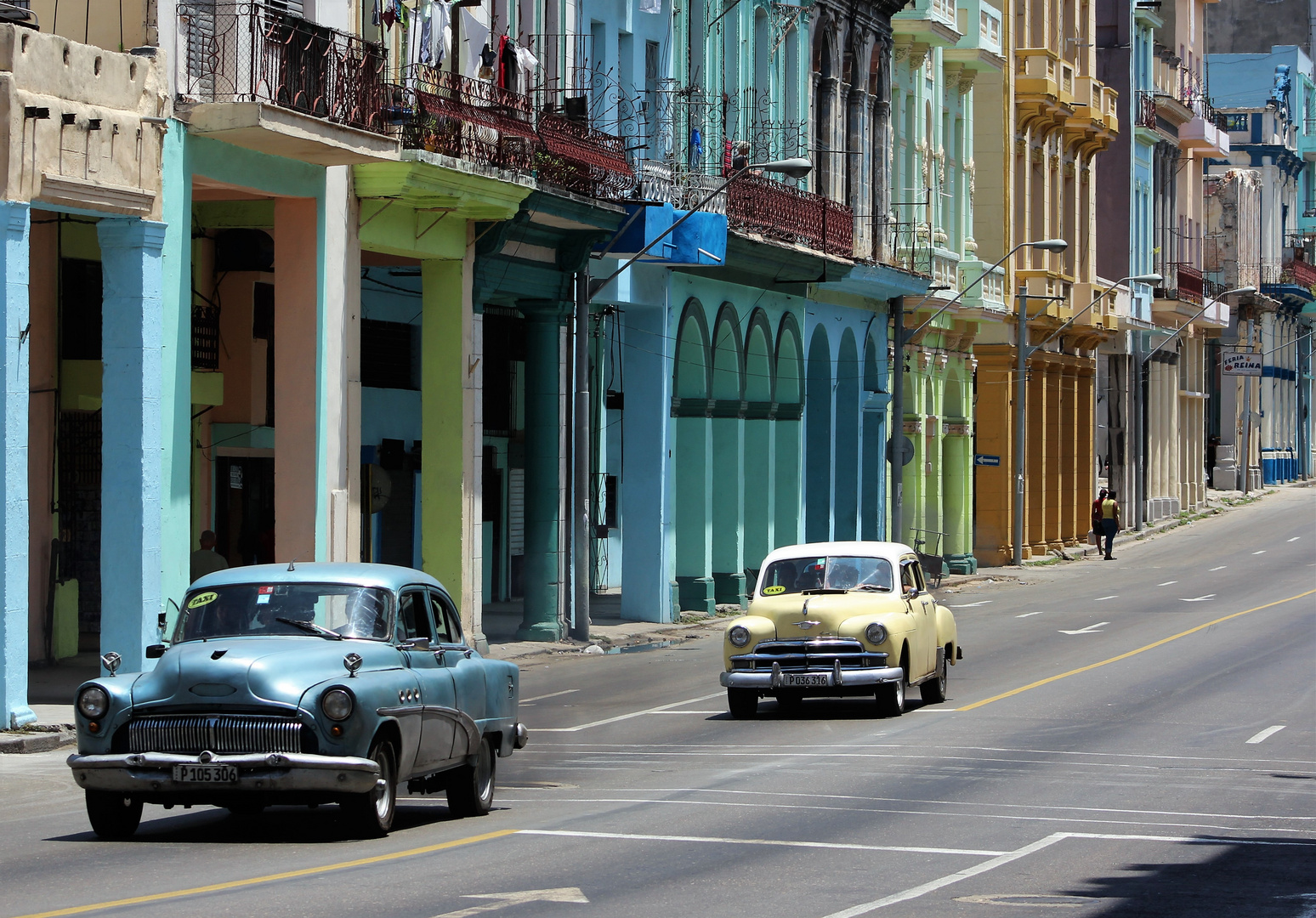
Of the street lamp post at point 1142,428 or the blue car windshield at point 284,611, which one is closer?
the blue car windshield at point 284,611

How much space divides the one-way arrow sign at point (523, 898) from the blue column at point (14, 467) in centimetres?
976

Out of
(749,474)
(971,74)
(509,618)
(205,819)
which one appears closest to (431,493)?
(509,618)

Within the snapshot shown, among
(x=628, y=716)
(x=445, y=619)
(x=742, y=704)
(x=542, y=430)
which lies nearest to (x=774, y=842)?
(x=445, y=619)

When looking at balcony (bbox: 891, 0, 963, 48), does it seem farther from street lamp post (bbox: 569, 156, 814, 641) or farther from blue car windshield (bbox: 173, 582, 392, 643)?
blue car windshield (bbox: 173, 582, 392, 643)

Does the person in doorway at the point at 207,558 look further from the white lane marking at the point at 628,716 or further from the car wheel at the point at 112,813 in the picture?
the car wheel at the point at 112,813

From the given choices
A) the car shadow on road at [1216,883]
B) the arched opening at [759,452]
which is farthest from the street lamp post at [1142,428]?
the car shadow on road at [1216,883]

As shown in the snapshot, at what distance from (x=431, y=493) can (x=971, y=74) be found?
28.3 metres

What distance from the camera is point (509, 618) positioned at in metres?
35.8

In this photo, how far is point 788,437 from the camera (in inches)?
1730

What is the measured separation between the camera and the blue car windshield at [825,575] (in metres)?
22.5

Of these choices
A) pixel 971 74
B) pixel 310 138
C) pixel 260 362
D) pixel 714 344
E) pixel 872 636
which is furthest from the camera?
pixel 971 74

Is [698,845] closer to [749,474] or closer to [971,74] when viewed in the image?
[749,474]

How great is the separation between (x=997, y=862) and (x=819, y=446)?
33642 millimetres

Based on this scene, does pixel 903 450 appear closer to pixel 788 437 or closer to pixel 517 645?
pixel 788 437
